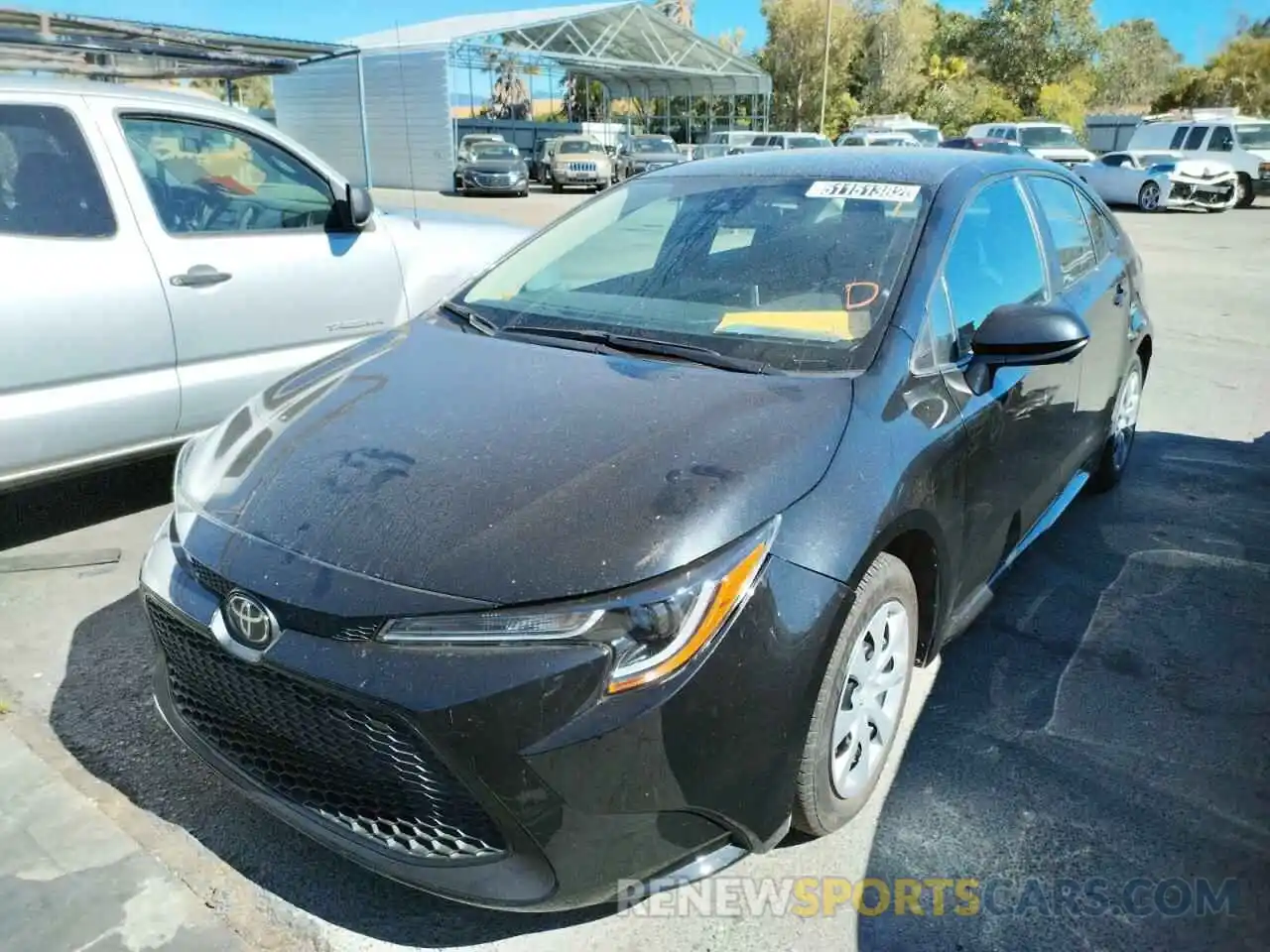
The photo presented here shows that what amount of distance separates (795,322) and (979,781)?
138 centimetres

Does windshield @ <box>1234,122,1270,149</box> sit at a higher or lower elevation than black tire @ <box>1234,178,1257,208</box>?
higher

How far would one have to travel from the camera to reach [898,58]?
5219 centimetres

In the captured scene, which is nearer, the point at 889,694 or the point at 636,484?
the point at 636,484

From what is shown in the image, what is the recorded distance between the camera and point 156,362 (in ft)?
14.0

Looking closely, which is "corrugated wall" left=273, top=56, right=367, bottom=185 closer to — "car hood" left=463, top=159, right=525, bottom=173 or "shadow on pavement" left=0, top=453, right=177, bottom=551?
"car hood" left=463, top=159, right=525, bottom=173

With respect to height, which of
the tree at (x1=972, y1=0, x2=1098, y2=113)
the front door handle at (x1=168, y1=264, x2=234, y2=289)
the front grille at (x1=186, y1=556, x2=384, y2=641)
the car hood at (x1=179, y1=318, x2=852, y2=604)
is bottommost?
the front grille at (x1=186, y1=556, x2=384, y2=641)

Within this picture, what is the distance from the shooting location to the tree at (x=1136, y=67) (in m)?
55.3

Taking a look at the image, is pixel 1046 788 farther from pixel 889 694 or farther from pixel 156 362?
pixel 156 362

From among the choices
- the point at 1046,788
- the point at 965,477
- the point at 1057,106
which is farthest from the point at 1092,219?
the point at 1057,106

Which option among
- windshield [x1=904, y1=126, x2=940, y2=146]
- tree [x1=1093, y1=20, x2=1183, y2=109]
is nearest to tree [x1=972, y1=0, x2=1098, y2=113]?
tree [x1=1093, y1=20, x2=1183, y2=109]

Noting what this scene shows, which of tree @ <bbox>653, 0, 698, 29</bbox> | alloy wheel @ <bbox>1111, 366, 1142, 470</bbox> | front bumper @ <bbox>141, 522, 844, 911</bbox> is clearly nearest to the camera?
front bumper @ <bbox>141, 522, 844, 911</bbox>

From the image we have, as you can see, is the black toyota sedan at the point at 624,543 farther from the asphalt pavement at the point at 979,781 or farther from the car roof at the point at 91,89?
the car roof at the point at 91,89

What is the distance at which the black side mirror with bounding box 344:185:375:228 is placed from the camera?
488 cm

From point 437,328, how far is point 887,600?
167 centimetres
